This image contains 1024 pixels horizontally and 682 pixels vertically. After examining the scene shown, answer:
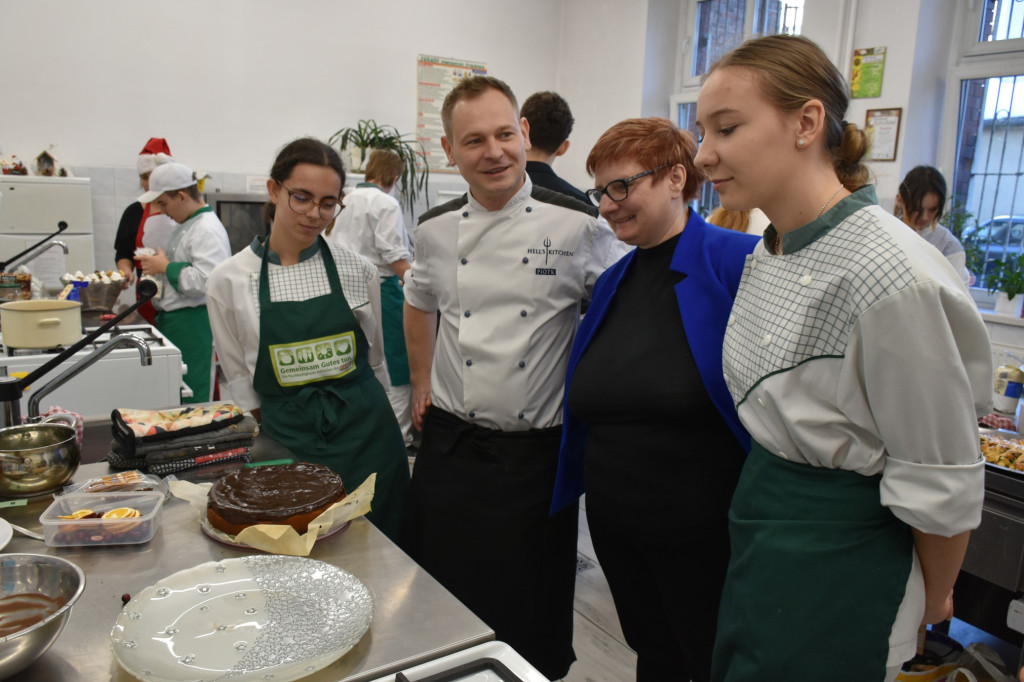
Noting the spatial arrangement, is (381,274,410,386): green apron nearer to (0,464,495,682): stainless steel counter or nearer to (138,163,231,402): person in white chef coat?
(138,163,231,402): person in white chef coat

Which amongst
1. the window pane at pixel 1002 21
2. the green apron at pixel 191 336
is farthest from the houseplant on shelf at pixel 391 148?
the window pane at pixel 1002 21

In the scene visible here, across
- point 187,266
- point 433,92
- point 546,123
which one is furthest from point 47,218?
point 546,123

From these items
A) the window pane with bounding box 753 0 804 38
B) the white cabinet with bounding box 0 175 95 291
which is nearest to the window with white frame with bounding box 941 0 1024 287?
the window pane with bounding box 753 0 804 38

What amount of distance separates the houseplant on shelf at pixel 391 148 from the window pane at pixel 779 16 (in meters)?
2.58

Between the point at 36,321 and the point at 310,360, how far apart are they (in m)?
0.94

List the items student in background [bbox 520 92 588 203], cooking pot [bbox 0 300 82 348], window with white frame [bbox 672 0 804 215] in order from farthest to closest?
window with white frame [bbox 672 0 804 215], student in background [bbox 520 92 588 203], cooking pot [bbox 0 300 82 348]

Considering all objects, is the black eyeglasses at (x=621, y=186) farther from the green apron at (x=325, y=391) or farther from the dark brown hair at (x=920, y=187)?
the dark brown hair at (x=920, y=187)

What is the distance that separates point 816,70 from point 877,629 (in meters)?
0.82

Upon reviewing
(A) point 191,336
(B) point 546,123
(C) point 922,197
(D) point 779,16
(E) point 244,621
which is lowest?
(A) point 191,336

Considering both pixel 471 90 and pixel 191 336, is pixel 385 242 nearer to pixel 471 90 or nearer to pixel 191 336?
pixel 191 336

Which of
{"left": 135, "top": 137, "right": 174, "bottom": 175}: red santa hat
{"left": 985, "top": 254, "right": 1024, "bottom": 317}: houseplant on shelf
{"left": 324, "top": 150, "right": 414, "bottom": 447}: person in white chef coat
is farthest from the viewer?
{"left": 135, "top": 137, "right": 174, "bottom": 175}: red santa hat

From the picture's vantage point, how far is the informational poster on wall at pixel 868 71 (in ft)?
13.3

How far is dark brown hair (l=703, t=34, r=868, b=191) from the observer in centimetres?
106

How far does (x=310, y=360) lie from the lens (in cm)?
183
